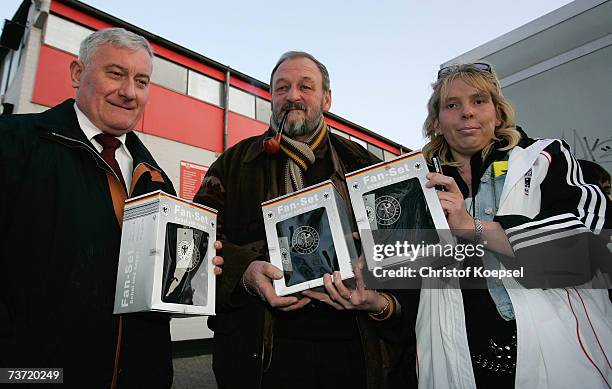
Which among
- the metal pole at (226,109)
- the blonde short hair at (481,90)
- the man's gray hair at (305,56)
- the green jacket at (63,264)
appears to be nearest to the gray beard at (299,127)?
the man's gray hair at (305,56)

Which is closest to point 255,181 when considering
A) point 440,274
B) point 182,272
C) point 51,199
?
point 182,272

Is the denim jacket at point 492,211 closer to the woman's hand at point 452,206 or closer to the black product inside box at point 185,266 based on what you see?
the woman's hand at point 452,206

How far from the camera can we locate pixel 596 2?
8.14 ft

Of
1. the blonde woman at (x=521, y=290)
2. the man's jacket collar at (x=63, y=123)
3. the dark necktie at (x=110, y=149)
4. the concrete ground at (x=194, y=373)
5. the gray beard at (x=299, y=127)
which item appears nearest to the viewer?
the blonde woman at (x=521, y=290)

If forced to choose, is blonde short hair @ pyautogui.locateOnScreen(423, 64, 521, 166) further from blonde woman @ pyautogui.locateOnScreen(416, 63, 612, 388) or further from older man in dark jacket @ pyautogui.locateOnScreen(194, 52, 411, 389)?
older man in dark jacket @ pyautogui.locateOnScreen(194, 52, 411, 389)

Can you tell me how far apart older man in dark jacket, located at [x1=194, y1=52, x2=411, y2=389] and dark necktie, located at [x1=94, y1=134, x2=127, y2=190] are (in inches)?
16.9

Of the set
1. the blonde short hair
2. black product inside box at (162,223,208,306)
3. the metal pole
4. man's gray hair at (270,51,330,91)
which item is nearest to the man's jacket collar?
black product inside box at (162,223,208,306)

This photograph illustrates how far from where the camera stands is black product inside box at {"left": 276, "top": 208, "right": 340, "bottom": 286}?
1360mm

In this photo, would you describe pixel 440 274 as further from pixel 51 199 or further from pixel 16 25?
pixel 16 25

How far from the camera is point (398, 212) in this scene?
134cm

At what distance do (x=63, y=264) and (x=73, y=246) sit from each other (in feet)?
0.23

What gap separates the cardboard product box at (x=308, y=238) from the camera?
1354 mm

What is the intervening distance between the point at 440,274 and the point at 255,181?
1.02 m

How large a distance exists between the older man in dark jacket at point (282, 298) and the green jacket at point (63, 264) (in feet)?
1.07
